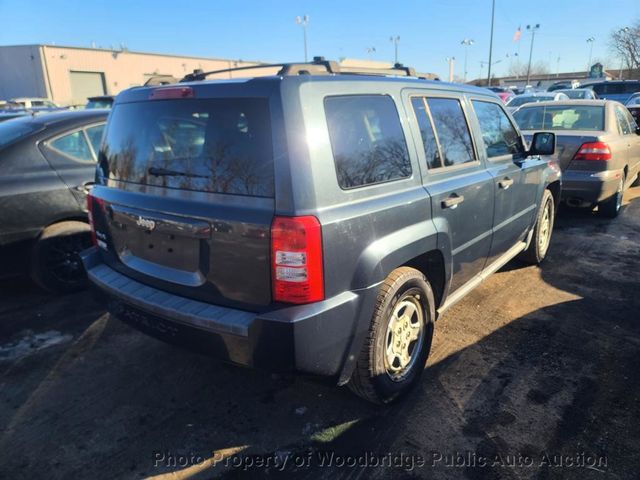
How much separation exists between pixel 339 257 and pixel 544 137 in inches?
115

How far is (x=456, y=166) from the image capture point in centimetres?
327

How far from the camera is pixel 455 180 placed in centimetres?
318

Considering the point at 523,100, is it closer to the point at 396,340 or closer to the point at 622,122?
the point at 622,122

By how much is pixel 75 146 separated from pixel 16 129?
20.9 inches

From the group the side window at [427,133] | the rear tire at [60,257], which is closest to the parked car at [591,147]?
the side window at [427,133]

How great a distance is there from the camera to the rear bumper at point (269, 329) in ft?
7.24

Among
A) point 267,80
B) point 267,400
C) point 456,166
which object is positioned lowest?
point 267,400

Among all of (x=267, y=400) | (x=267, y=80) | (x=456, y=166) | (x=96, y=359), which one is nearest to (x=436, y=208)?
(x=456, y=166)

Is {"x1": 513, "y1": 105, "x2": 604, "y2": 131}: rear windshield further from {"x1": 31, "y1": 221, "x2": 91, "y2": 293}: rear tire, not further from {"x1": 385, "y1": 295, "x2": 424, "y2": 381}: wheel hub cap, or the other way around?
{"x1": 31, "y1": 221, "x2": 91, "y2": 293}: rear tire

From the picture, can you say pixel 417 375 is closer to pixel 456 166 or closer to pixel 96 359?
pixel 456 166

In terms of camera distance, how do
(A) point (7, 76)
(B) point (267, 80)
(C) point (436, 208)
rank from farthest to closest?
(A) point (7, 76) < (C) point (436, 208) < (B) point (267, 80)

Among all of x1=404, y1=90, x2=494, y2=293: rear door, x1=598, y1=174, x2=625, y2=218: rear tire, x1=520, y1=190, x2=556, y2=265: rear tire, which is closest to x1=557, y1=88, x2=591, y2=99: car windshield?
x1=598, y1=174, x2=625, y2=218: rear tire

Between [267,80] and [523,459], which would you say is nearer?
[267,80]

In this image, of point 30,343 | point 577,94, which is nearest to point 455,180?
point 30,343
